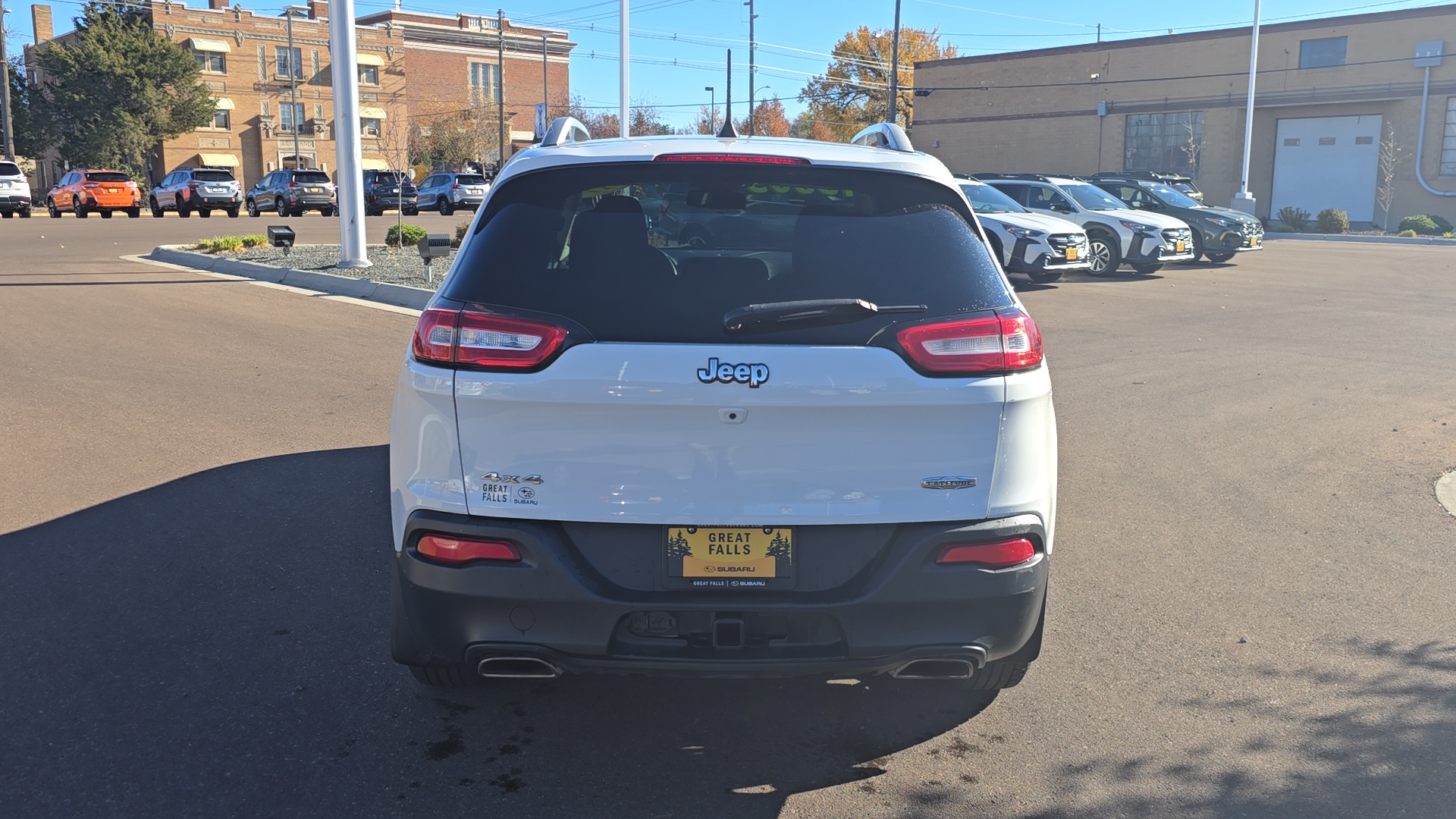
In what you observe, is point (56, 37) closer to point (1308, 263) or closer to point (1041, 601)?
point (1308, 263)

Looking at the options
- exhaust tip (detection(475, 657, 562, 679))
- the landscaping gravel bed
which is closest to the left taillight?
exhaust tip (detection(475, 657, 562, 679))

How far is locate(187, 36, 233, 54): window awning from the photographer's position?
228 ft

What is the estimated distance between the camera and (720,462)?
323 centimetres

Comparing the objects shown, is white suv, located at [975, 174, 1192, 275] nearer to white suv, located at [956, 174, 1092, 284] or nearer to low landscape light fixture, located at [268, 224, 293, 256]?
white suv, located at [956, 174, 1092, 284]

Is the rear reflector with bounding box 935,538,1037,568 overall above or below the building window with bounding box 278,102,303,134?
below

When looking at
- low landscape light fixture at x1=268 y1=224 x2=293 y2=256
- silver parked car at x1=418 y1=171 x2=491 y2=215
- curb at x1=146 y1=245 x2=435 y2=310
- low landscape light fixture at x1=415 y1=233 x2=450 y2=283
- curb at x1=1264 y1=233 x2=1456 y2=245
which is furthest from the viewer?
silver parked car at x1=418 y1=171 x2=491 y2=215

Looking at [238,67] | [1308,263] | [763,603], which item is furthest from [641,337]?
[238,67]

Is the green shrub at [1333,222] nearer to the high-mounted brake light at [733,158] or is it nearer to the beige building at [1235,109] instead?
the beige building at [1235,109]

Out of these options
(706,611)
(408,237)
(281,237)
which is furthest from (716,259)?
(408,237)

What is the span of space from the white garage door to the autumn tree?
29.8 meters

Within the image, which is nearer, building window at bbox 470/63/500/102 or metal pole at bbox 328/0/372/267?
metal pole at bbox 328/0/372/267

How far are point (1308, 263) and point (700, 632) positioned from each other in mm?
25307

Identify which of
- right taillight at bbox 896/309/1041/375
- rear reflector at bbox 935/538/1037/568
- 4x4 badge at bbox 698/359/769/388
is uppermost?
right taillight at bbox 896/309/1041/375

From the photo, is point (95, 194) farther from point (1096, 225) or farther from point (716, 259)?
point (716, 259)
